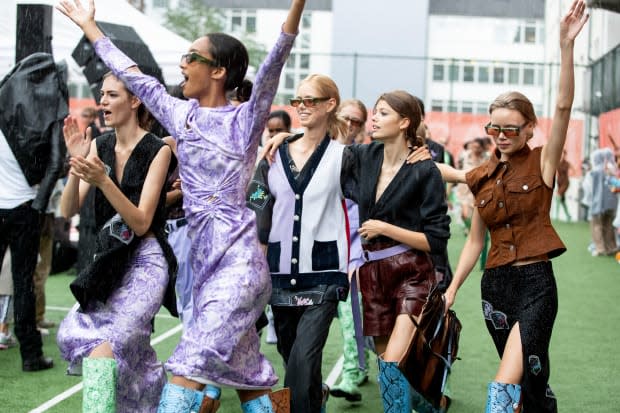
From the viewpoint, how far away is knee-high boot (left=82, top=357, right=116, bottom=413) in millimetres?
4207

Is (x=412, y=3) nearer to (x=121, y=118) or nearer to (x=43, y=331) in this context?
(x=43, y=331)

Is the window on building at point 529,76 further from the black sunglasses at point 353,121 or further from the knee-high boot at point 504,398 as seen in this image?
the knee-high boot at point 504,398

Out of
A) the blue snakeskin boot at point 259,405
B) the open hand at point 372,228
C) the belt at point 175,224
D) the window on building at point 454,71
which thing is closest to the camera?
the blue snakeskin boot at point 259,405

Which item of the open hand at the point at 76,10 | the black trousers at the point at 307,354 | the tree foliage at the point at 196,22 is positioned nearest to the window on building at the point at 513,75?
the tree foliage at the point at 196,22

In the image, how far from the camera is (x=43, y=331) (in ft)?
28.7

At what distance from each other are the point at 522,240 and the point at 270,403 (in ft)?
4.60

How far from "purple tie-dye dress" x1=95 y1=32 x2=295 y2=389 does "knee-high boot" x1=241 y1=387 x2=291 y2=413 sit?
0.23ft

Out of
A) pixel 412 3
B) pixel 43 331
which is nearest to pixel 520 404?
pixel 43 331

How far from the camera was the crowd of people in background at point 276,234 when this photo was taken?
398 cm

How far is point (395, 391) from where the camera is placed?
16.1ft

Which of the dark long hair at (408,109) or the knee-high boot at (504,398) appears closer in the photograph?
the knee-high boot at (504,398)

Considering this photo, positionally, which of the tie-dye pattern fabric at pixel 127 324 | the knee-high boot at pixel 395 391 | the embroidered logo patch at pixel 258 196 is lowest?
the knee-high boot at pixel 395 391

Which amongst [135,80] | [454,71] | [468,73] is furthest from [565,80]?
[468,73]

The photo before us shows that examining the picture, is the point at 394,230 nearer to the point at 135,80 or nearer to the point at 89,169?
the point at 135,80
